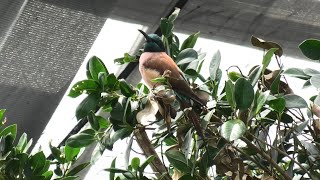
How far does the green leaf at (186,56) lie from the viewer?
153 centimetres

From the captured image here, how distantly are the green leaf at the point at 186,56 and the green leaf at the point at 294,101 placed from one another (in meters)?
0.22

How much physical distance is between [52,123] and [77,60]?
1.82 feet

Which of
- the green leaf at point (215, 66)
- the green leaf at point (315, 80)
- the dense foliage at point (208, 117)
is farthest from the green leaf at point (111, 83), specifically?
the green leaf at point (315, 80)

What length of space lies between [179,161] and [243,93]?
0.74 ft

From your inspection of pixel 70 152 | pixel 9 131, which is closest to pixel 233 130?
pixel 70 152

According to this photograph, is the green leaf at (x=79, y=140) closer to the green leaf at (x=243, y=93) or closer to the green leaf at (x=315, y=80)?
the green leaf at (x=243, y=93)

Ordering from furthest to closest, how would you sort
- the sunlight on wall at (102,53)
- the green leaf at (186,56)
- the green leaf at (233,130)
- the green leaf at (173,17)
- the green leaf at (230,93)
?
the sunlight on wall at (102,53) → the green leaf at (173,17) → the green leaf at (186,56) → the green leaf at (230,93) → the green leaf at (233,130)

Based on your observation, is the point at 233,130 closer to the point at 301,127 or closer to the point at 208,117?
the point at 208,117

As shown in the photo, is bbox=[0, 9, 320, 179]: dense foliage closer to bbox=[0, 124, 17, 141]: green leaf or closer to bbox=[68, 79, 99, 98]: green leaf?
bbox=[68, 79, 99, 98]: green leaf

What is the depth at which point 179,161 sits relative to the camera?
151 centimetres

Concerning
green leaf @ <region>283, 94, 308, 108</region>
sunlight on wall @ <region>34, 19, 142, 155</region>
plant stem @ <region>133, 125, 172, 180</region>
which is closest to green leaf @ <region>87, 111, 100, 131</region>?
plant stem @ <region>133, 125, 172, 180</region>

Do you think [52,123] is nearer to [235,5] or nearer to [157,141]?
[235,5]

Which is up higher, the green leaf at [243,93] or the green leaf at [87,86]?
the green leaf at [87,86]

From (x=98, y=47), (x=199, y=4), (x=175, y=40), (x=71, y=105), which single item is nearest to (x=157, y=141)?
(x=175, y=40)
